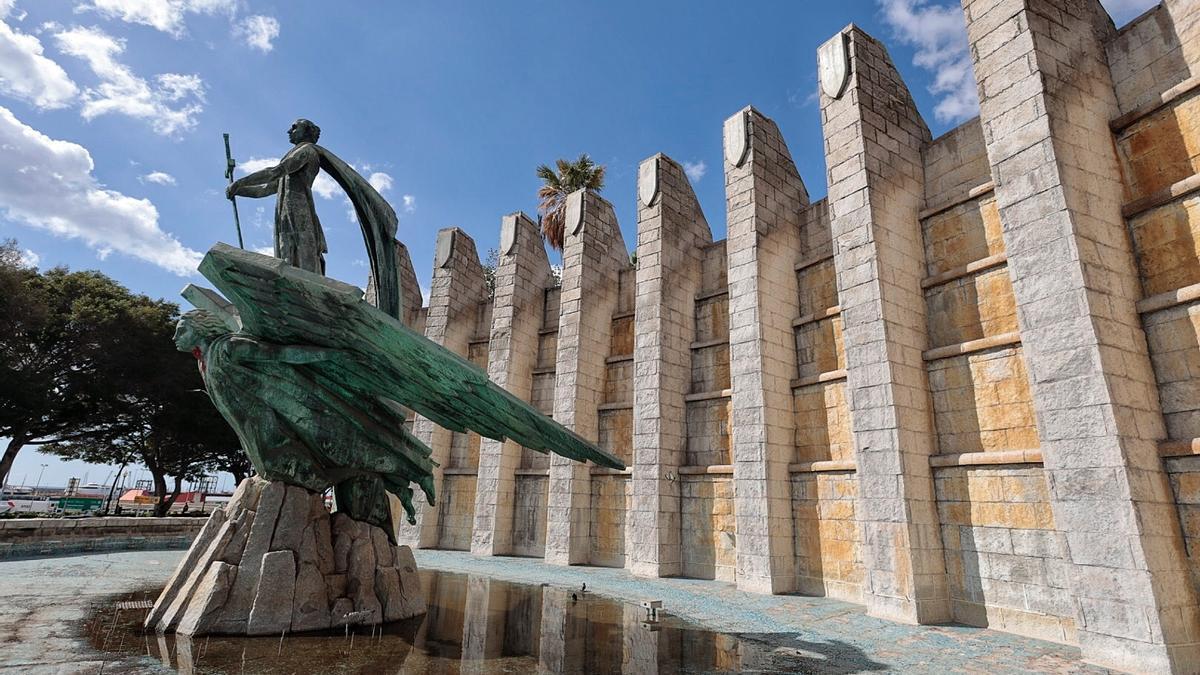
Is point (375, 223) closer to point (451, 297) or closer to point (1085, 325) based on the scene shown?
point (1085, 325)

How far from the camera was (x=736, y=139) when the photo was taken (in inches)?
591

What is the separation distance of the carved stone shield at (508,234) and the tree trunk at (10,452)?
22.1 m

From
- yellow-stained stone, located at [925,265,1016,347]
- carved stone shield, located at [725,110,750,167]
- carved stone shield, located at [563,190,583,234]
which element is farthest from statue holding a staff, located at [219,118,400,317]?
carved stone shield, located at [563,190,583,234]

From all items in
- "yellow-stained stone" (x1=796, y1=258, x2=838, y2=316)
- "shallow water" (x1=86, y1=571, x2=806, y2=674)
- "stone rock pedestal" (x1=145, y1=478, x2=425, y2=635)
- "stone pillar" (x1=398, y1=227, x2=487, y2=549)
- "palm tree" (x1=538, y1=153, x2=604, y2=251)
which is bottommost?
"shallow water" (x1=86, y1=571, x2=806, y2=674)

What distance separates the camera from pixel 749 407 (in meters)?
13.0

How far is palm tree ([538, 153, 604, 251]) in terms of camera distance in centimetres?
2817

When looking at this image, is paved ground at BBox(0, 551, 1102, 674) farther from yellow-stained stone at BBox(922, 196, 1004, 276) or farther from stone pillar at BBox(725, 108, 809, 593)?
yellow-stained stone at BBox(922, 196, 1004, 276)

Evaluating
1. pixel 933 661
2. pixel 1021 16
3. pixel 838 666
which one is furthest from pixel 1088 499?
pixel 1021 16

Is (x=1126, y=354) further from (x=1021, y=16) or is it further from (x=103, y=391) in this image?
(x=103, y=391)

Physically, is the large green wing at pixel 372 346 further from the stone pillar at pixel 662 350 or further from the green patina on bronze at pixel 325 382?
the stone pillar at pixel 662 350

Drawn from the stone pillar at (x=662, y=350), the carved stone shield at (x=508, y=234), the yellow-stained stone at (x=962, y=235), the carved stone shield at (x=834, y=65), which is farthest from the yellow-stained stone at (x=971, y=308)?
the carved stone shield at (x=508, y=234)

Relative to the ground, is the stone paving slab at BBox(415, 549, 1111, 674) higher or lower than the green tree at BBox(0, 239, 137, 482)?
lower

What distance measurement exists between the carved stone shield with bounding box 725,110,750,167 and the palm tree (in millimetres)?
13757

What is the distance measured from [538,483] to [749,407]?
28.0ft
